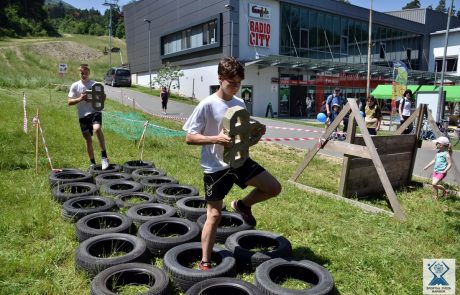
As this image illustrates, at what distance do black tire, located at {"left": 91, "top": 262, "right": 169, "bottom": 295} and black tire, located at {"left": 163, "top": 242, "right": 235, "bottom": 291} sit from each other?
129 mm

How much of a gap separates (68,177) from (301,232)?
4274 millimetres

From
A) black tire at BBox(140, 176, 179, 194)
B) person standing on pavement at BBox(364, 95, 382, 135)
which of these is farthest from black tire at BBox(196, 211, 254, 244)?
person standing on pavement at BBox(364, 95, 382, 135)

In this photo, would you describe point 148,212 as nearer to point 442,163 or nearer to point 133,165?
point 133,165

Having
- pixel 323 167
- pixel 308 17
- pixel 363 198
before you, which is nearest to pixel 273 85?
pixel 308 17

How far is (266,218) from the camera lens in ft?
17.0

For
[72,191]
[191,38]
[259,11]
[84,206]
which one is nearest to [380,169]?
[84,206]

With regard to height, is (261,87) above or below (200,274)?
above

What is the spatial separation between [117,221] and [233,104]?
2.46 m

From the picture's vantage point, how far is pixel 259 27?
98.4 feet

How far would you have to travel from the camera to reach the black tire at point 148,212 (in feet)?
15.4

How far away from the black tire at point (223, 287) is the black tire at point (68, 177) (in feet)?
12.7

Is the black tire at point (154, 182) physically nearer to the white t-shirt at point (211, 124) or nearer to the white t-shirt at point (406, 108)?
the white t-shirt at point (211, 124)

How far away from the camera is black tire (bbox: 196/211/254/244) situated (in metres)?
4.33

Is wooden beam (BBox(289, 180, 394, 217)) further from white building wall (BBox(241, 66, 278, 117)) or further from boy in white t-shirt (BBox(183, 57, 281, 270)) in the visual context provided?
A: white building wall (BBox(241, 66, 278, 117))
